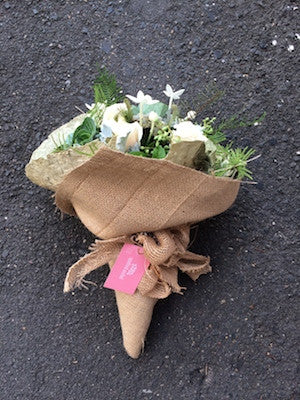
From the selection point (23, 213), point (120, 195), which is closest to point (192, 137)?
point (120, 195)

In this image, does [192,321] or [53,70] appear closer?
[192,321]

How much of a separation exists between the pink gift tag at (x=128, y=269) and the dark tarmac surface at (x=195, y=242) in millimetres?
216

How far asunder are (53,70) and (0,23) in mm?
251

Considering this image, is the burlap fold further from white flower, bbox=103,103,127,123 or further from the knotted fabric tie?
white flower, bbox=103,103,127,123

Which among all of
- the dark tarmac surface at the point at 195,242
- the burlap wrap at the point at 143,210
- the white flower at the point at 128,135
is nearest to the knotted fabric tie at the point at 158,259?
the burlap wrap at the point at 143,210

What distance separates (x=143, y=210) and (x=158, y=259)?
0.44ft

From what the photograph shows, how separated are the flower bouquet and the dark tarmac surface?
0.51ft

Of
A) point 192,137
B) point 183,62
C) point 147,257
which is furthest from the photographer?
point 183,62

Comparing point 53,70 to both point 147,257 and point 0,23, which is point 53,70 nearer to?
point 0,23

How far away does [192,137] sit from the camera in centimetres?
123

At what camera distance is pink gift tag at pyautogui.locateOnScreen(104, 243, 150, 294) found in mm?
1398

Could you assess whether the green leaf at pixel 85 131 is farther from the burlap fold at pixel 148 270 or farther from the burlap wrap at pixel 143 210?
the burlap fold at pixel 148 270

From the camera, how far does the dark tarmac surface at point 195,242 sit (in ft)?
5.13

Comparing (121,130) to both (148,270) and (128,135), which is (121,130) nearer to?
(128,135)
